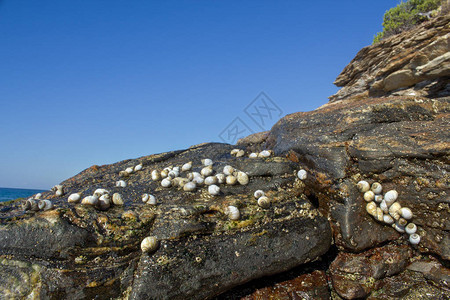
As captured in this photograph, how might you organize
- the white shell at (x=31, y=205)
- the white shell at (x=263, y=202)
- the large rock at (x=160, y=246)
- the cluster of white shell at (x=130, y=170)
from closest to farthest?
the large rock at (x=160, y=246), the white shell at (x=31, y=205), the white shell at (x=263, y=202), the cluster of white shell at (x=130, y=170)

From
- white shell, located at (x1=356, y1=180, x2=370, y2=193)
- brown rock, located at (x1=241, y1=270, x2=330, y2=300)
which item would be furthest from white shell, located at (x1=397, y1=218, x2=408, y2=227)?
brown rock, located at (x1=241, y1=270, x2=330, y2=300)

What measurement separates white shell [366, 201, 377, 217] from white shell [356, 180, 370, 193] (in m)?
0.23

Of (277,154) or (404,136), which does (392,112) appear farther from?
(277,154)

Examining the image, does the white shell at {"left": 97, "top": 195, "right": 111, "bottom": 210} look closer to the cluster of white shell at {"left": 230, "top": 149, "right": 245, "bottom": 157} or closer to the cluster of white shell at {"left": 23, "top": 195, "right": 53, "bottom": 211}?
the cluster of white shell at {"left": 23, "top": 195, "right": 53, "bottom": 211}

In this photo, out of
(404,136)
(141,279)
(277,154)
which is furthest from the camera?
(277,154)

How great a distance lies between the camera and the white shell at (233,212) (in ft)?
12.9

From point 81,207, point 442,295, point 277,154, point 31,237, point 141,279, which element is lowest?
point 442,295

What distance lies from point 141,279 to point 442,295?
4.28 meters

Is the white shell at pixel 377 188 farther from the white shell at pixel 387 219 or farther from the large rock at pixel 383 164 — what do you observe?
the white shell at pixel 387 219

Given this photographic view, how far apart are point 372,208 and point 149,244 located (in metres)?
3.56

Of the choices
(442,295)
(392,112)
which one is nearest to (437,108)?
(392,112)

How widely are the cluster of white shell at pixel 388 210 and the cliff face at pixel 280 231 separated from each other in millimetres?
107

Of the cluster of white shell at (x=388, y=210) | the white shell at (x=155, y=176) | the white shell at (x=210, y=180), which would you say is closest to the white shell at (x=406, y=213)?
the cluster of white shell at (x=388, y=210)

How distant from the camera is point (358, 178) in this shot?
15.0 ft
